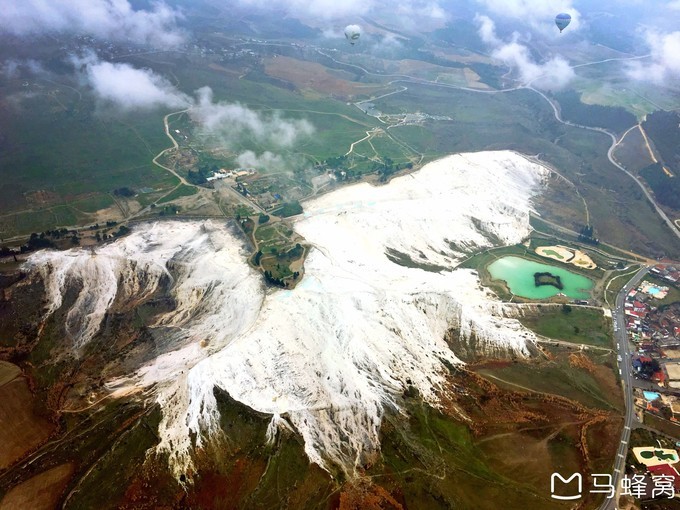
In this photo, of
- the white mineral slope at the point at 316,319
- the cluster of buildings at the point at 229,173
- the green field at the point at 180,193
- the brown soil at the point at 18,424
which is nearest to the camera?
the brown soil at the point at 18,424

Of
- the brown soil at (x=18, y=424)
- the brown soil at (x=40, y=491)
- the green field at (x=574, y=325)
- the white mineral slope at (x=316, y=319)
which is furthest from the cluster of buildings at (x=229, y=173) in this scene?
the brown soil at (x=40, y=491)

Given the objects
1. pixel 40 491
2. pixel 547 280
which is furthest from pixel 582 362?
pixel 40 491

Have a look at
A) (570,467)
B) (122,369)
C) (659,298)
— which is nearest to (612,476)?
(570,467)

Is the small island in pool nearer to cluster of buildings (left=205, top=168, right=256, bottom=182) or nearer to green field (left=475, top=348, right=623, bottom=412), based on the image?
green field (left=475, top=348, right=623, bottom=412)

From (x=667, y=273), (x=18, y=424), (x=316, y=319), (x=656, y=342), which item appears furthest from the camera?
(x=667, y=273)

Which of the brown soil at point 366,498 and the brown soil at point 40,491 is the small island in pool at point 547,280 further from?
the brown soil at point 40,491

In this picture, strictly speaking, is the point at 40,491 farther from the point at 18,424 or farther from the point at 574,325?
the point at 574,325
